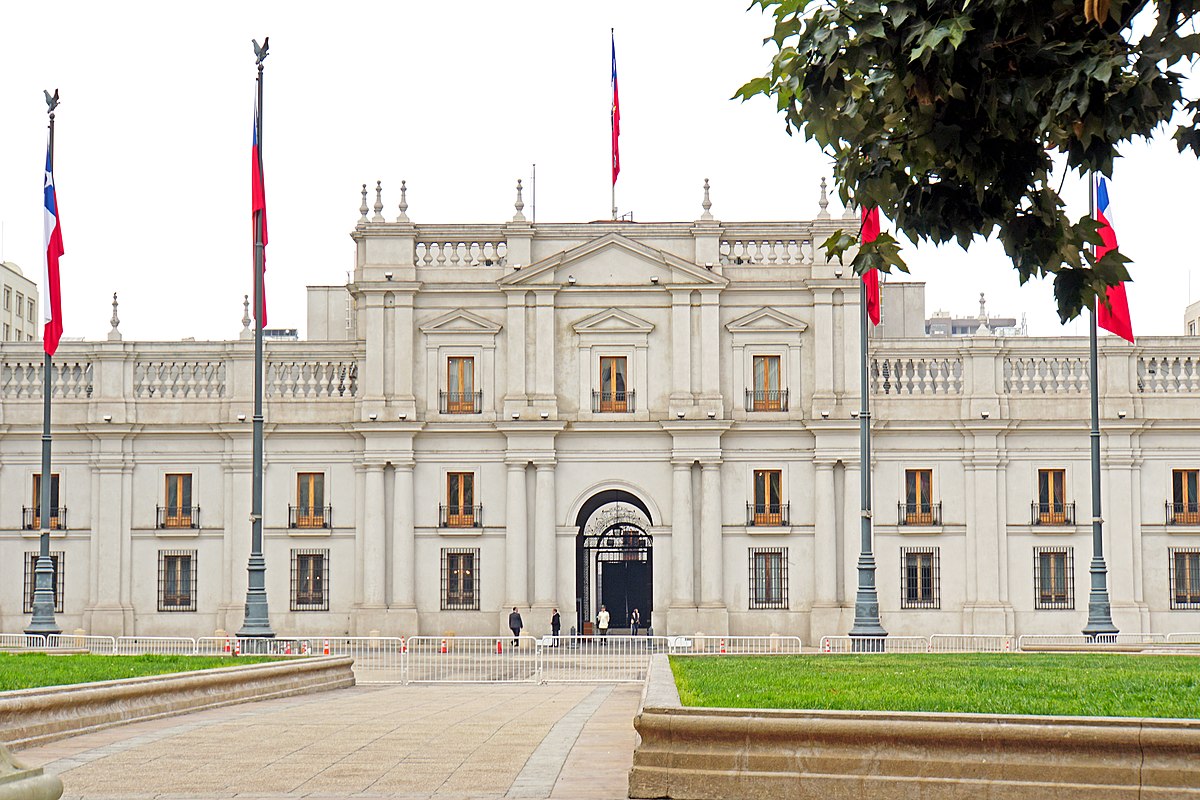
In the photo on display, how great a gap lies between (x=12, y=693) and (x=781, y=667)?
11.7 m

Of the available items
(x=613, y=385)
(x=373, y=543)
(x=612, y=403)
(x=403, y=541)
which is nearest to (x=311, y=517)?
(x=373, y=543)

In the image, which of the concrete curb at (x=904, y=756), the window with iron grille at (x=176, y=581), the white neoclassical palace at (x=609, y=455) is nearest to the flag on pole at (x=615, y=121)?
the white neoclassical palace at (x=609, y=455)

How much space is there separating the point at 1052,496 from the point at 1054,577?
2.54m

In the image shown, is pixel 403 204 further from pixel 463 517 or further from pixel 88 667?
pixel 88 667

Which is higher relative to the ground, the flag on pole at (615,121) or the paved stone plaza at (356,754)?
the flag on pole at (615,121)

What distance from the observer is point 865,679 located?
19219 millimetres

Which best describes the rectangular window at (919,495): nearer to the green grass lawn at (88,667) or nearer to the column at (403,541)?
the column at (403,541)

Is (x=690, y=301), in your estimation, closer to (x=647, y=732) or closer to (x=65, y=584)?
(x=65, y=584)

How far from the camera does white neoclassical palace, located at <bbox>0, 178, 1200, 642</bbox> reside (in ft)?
168

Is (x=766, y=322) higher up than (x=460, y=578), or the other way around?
(x=766, y=322)

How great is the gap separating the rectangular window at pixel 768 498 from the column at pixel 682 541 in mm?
2151

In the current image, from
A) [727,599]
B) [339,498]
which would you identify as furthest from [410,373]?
[727,599]

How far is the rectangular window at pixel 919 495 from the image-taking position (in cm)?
5169

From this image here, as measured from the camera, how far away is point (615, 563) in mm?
55000
